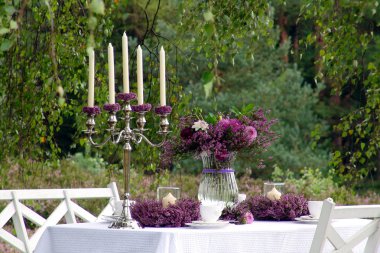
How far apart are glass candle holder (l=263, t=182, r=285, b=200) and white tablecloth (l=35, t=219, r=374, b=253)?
334 mm

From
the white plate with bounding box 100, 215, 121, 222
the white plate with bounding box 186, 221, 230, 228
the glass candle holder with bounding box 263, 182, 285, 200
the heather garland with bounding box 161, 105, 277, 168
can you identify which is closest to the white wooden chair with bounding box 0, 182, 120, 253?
the white plate with bounding box 100, 215, 121, 222

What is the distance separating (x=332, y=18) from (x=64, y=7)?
171 cm

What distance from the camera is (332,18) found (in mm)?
4906

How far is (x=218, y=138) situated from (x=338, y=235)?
0.88 meters

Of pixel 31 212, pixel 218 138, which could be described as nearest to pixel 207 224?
pixel 218 138

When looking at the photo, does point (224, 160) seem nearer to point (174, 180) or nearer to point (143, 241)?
point (143, 241)

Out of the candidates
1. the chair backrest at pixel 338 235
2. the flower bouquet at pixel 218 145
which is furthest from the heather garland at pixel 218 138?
the chair backrest at pixel 338 235

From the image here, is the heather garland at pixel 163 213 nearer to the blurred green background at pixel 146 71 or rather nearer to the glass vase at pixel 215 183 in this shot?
the glass vase at pixel 215 183

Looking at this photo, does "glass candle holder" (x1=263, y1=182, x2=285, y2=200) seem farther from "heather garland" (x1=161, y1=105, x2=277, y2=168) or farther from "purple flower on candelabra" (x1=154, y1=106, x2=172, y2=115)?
"purple flower on candelabra" (x1=154, y1=106, x2=172, y2=115)

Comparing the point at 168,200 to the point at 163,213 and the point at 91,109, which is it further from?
the point at 91,109

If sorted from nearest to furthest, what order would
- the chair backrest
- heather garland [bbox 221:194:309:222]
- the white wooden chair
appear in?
the chair backrest < heather garland [bbox 221:194:309:222] < the white wooden chair

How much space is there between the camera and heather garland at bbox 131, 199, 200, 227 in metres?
3.78

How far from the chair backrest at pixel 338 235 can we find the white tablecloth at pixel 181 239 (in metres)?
0.42

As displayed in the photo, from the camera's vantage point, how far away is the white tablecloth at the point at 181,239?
137 inches
